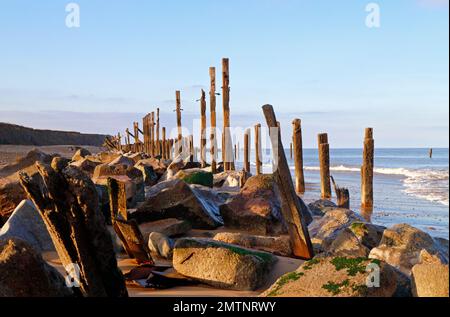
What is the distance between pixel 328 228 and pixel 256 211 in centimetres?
126

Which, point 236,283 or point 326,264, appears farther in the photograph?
point 236,283

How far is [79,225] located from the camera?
12.8 ft

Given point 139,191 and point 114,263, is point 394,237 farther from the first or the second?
point 139,191

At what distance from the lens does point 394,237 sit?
5.77 metres

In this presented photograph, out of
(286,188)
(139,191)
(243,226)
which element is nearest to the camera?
(286,188)

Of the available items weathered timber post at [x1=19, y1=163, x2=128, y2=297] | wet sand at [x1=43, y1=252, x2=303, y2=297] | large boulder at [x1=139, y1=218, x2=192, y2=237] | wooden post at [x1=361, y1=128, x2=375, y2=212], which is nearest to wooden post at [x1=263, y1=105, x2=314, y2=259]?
wet sand at [x1=43, y1=252, x2=303, y2=297]

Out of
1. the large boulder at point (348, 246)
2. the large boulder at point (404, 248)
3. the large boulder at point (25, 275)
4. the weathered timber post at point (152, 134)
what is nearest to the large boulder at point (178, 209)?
the large boulder at point (348, 246)

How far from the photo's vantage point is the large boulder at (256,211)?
837 cm

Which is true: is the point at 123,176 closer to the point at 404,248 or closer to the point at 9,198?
A: the point at 9,198

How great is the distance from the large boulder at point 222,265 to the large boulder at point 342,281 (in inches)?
35.2

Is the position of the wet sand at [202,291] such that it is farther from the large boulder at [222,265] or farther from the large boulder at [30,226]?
the large boulder at [30,226]
